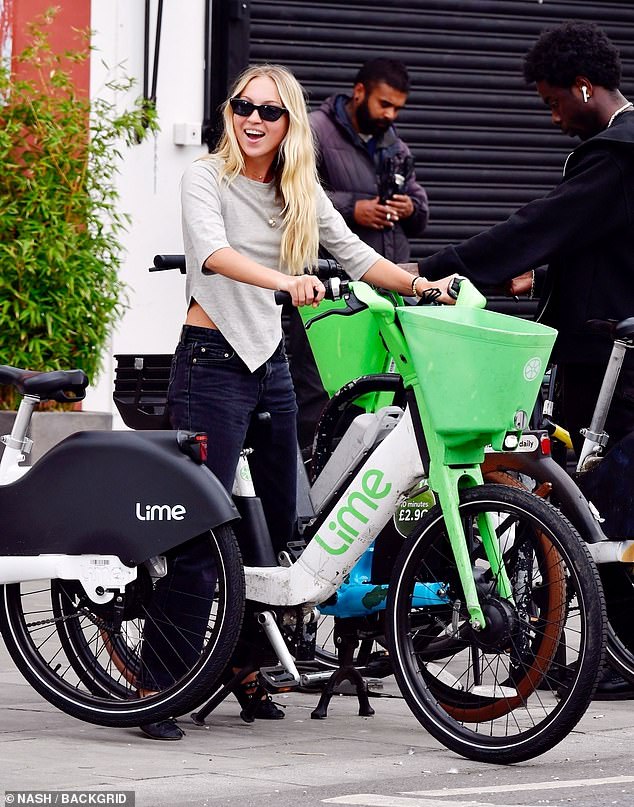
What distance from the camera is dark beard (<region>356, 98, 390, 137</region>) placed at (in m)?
8.44

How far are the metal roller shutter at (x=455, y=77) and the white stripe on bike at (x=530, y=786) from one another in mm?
6541

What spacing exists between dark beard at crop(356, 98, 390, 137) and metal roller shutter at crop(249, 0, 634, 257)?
1774mm

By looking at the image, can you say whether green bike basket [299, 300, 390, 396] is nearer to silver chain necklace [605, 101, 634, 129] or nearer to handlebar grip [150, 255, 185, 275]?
handlebar grip [150, 255, 185, 275]

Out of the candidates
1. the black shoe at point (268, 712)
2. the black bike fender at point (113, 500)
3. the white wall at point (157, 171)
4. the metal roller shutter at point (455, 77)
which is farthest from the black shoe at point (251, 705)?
the metal roller shutter at point (455, 77)

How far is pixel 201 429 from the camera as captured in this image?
16.3 feet

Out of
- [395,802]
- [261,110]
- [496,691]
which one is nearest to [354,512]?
[496,691]

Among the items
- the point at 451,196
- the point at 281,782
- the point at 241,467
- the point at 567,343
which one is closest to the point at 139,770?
the point at 281,782

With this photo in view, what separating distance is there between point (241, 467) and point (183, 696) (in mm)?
744

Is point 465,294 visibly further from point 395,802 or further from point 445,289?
point 395,802

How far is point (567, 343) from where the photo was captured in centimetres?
590

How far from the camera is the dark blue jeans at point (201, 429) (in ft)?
16.1

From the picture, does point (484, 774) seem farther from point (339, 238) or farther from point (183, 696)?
point (339, 238)

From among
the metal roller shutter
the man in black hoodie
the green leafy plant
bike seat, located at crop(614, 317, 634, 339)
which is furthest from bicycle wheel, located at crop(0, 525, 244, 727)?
the metal roller shutter
